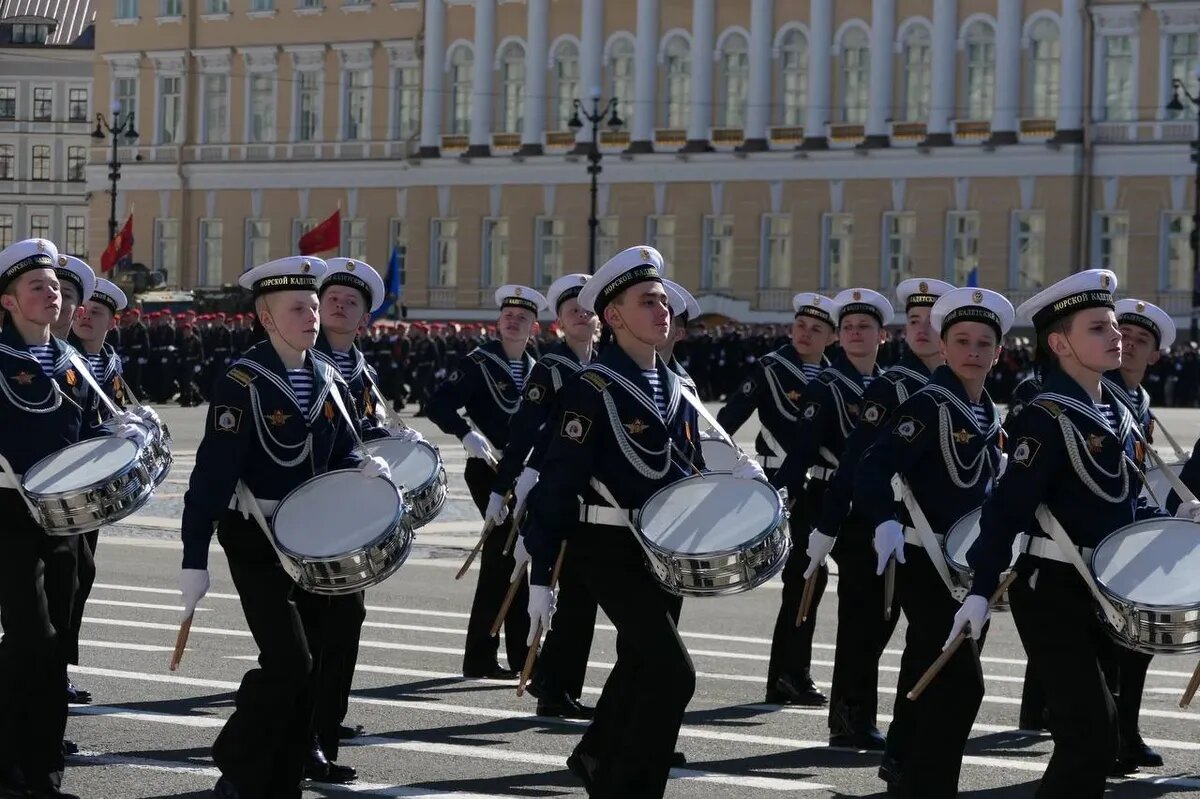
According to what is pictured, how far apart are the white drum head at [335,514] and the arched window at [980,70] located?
2377 inches

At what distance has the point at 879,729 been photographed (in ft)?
38.2

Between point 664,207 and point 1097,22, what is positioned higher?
point 1097,22

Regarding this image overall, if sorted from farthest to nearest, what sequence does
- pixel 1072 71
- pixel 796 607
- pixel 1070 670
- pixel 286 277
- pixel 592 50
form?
pixel 592 50 → pixel 1072 71 → pixel 796 607 → pixel 286 277 → pixel 1070 670

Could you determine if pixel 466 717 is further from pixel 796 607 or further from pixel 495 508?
pixel 796 607

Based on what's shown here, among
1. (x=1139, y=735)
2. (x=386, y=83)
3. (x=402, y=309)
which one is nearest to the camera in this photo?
(x=1139, y=735)

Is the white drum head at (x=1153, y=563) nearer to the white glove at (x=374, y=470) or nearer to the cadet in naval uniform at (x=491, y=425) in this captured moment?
the white glove at (x=374, y=470)

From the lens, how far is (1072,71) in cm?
6575

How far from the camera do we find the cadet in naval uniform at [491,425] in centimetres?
1328

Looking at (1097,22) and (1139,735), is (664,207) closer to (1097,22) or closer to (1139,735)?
(1097,22)

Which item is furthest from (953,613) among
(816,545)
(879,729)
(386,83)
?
(386,83)

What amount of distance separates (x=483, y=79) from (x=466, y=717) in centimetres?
6575

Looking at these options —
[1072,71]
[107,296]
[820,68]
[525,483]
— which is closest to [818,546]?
[525,483]

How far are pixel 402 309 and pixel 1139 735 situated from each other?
60774mm

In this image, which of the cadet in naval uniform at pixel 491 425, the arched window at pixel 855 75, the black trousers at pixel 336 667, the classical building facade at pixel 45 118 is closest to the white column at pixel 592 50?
the arched window at pixel 855 75
